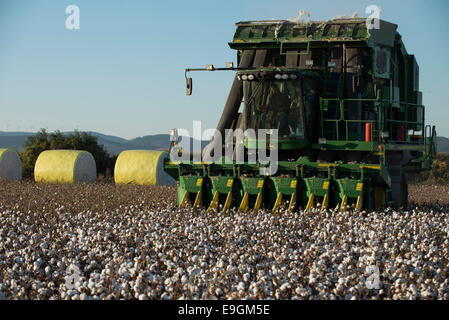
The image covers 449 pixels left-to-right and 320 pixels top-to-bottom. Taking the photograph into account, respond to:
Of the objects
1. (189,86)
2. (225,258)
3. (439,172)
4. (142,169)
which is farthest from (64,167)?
(439,172)

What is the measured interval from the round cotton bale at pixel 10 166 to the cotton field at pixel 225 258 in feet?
44.3

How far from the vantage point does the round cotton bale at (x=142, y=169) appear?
24.9m

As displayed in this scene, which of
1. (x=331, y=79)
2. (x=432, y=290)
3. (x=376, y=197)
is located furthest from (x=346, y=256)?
(x=331, y=79)

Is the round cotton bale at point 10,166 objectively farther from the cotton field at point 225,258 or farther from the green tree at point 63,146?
the cotton field at point 225,258

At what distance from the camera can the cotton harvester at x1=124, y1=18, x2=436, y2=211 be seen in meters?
14.7

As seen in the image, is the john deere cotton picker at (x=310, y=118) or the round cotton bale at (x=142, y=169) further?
the round cotton bale at (x=142, y=169)

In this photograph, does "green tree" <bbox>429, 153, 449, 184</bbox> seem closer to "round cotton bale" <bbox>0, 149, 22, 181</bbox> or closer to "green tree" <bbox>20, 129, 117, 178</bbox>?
"green tree" <bbox>20, 129, 117, 178</bbox>

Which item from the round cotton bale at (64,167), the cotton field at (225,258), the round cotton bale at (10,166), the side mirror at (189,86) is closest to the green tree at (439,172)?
the round cotton bale at (64,167)

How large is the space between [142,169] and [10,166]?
638 centimetres

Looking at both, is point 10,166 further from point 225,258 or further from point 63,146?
point 225,258

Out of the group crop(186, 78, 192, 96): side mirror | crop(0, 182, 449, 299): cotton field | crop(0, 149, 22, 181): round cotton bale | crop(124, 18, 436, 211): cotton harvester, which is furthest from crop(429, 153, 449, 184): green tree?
crop(186, 78, 192, 96): side mirror
